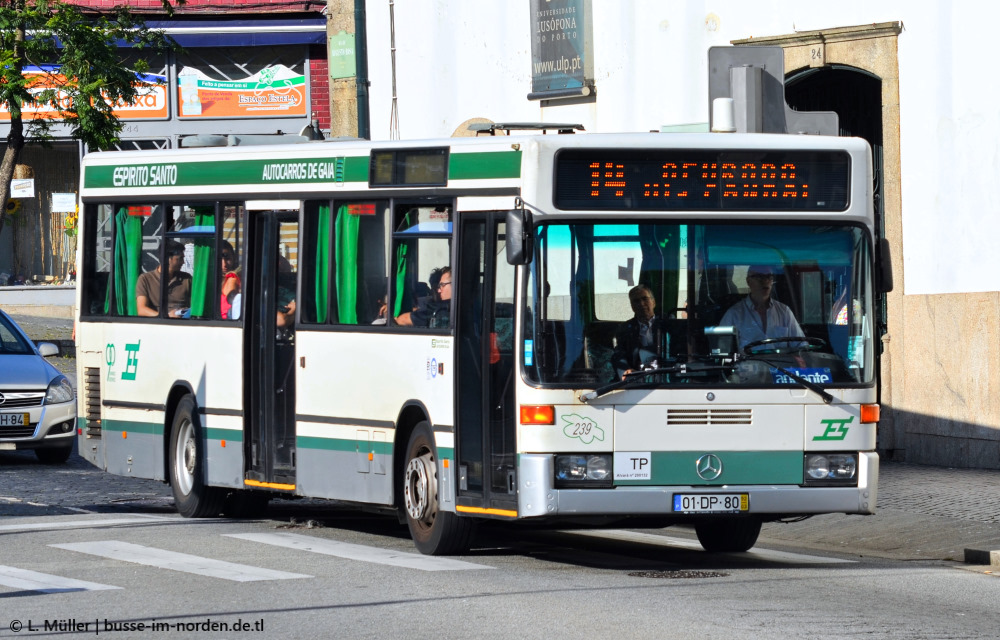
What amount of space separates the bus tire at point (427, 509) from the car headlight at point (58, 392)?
7.33 m

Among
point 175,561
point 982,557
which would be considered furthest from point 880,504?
point 175,561

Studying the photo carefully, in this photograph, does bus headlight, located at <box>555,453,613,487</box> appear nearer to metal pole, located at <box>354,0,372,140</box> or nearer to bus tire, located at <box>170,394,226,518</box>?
bus tire, located at <box>170,394,226,518</box>

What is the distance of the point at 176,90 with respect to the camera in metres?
33.3

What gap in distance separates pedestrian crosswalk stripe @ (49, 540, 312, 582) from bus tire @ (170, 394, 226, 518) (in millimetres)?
1879

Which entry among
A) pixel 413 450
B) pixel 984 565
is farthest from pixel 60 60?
pixel 984 565

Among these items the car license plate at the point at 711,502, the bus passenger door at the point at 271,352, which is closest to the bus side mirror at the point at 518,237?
the car license plate at the point at 711,502

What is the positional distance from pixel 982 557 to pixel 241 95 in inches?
927

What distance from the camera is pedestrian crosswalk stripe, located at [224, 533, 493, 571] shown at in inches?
425

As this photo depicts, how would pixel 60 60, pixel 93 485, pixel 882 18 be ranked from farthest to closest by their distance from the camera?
pixel 60 60
pixel 882 18
pixel 93 485

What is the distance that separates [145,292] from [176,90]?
19458mm

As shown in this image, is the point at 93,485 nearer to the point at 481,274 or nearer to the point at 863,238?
the point at 481,274

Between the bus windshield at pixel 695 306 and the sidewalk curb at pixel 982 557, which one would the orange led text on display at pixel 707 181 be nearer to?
the bus windshield at pixel 695 306

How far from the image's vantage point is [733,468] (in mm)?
10391

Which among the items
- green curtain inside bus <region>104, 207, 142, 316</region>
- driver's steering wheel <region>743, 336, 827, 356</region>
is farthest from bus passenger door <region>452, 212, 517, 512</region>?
green curtain inside bus <region>104, 207, 142, 316</region>
